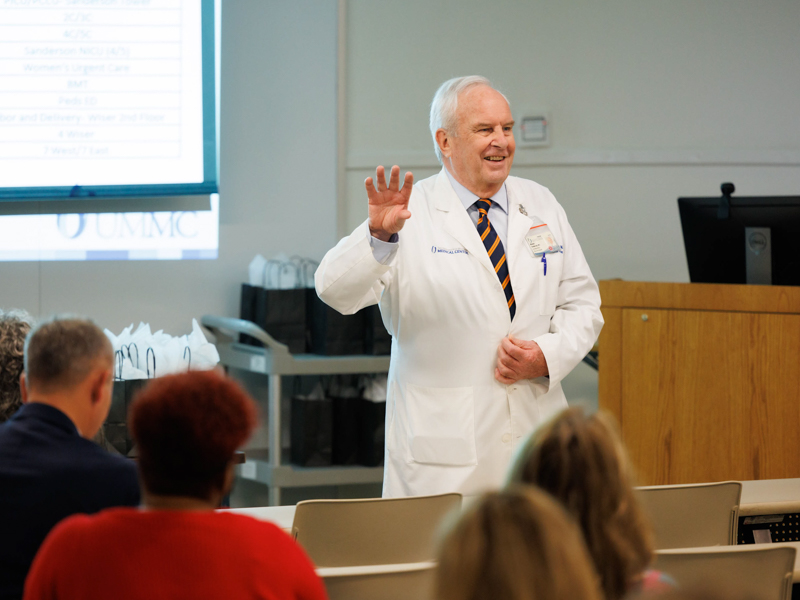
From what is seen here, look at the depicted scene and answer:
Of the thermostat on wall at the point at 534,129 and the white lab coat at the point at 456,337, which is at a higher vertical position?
the thermostat on wall at the point at 534,129

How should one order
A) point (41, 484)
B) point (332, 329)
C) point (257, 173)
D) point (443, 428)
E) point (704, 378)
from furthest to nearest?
point (257, 173)
point (332, 329)
point (704, 378)
point (443, 428)
point (41, 484)

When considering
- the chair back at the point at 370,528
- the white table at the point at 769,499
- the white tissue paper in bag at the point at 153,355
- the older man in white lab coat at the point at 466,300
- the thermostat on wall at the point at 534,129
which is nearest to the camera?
the chair back at the point at 370,528

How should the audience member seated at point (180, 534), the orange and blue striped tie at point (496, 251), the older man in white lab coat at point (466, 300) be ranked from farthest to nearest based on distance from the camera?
the orange and blue striped tie at point (496, 251) < the older man in white lab coat at point (466, 300) < the audience member seated at point (180, 534)

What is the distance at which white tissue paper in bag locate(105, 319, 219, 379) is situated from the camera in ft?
9.46

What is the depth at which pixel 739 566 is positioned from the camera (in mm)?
1361

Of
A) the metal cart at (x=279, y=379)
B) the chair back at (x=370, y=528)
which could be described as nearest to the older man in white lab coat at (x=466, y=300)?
the chair back at (x=370, y=528)

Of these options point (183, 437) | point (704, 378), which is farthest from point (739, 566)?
point (704, 378)

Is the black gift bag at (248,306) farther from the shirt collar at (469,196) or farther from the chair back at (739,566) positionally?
the chair back at (739,566)

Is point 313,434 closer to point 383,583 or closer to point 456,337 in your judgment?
point 456,337

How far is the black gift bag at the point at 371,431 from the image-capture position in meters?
3.71

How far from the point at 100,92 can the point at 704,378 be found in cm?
291

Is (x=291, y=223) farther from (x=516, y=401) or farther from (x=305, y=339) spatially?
(x=516, y=401)

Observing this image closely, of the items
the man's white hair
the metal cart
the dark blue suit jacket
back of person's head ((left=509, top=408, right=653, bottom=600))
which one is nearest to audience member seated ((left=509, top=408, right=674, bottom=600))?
back of person's head ((left=509, top=408, right=653, bottom=600))

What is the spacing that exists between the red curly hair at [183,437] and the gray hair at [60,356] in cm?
31
